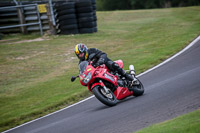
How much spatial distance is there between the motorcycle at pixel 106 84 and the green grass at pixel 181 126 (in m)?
2.37

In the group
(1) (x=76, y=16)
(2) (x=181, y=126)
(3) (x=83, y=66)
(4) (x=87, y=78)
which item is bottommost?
(1) (x=76, y=16)

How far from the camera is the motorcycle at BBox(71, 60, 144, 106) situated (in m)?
7.69

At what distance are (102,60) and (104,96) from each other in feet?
2.81

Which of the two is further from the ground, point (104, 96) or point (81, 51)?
point (81, 51)

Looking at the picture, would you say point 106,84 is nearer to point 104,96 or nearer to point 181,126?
point 104,96

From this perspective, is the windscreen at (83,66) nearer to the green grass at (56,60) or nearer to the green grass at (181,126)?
the green grass at (56,60)

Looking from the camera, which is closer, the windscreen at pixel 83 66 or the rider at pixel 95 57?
the windscreen at pixel 83 66

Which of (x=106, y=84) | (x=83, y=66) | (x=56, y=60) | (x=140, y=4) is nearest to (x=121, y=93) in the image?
(x=106, y=84)

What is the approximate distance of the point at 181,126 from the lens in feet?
16.2

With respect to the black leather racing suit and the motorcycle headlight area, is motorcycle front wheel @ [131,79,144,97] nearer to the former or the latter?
the black leather racing suit

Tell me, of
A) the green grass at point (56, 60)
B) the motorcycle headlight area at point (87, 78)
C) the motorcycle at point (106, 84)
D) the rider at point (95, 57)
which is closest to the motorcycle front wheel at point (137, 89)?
the motorcycle at point (106, 84)

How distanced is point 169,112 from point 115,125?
41.1 inches

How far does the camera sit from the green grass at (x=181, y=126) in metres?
4.67

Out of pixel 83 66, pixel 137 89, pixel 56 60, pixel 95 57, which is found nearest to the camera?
pixel 83 66
